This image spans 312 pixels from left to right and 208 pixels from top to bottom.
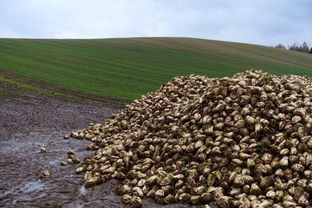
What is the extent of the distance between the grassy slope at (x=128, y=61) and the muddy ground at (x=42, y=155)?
682cm

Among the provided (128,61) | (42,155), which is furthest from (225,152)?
(128,61)

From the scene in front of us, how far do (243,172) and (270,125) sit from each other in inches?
63.1

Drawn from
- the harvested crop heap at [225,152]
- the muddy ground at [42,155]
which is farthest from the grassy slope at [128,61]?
the harvested crop heap at [225,152]

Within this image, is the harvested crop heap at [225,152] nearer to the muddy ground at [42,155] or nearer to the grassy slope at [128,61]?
the muddy ground at [42,155]

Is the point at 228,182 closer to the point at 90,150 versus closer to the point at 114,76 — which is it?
the point at 90,150

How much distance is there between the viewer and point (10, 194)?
784 cm

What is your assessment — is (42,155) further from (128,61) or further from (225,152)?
(128,61)

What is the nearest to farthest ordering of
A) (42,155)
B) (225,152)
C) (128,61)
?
1. (225,152)
2. (42,155)
3. (128,61)

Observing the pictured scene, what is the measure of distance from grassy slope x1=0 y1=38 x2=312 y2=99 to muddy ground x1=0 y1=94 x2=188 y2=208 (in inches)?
269

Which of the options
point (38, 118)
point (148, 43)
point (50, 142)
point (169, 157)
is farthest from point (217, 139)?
point (148, 43)

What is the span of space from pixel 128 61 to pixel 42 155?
32.1 metres

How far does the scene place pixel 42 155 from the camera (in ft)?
34.3

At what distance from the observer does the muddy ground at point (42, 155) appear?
25.1 feet

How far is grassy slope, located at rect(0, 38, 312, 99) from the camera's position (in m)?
28.0
